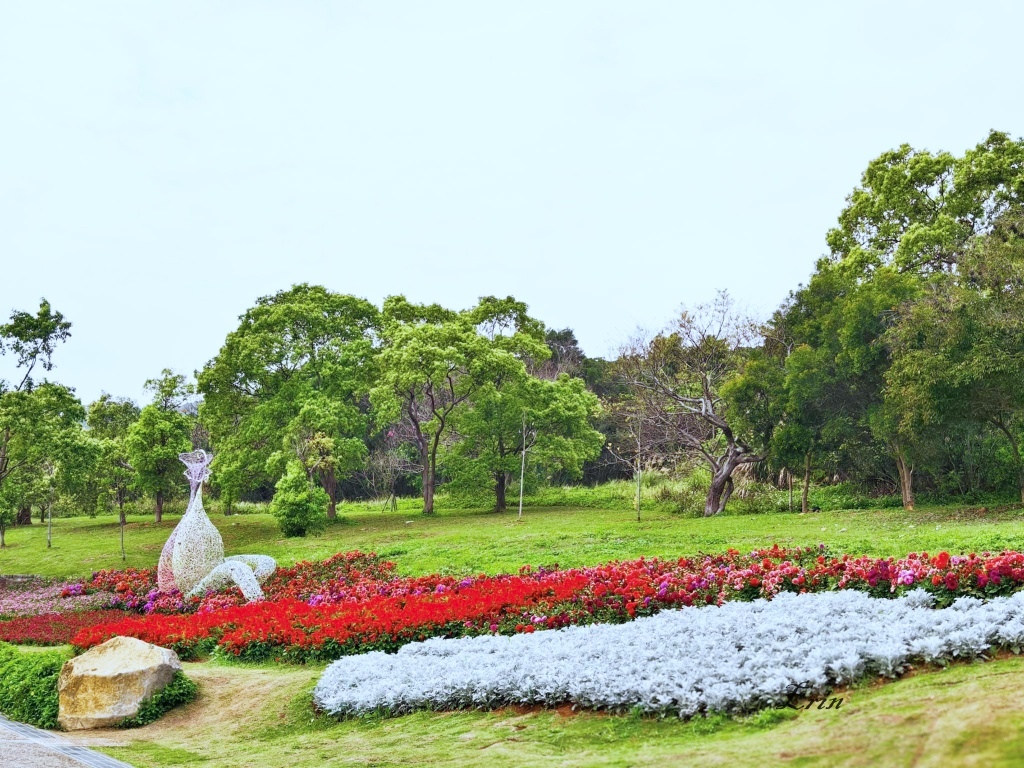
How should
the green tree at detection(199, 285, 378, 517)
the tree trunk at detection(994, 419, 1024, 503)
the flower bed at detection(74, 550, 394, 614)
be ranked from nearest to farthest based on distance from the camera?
the flower bed at detection(74, 550, 394, 614)
the tree trunk at detection(994, 419, 1024, 503)
the green tree at detection(199, 285, 378, 517)

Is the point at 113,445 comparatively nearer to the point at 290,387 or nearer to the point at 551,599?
the point at 290,387

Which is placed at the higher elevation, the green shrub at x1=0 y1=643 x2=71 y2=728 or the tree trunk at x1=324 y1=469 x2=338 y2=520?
the tree trunk at x1=324 y1=469 x2=338 y2=520

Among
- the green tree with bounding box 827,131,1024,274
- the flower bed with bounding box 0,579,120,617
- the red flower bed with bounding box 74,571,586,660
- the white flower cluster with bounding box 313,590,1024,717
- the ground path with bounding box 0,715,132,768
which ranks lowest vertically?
the flower bed with bounding box 0,579,120,617

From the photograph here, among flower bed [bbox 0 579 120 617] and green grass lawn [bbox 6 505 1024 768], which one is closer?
green grass lawn [bbox 6 505 1024 768]

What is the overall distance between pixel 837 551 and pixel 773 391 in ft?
36.4

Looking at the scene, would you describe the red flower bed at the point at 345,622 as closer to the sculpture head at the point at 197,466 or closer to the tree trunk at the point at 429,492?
the sculpture head at the point at 197,466

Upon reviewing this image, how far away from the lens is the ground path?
6418 millimetres

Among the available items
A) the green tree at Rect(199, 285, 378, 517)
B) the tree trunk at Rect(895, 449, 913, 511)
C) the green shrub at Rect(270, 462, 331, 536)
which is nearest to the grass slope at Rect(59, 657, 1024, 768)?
the green shrub at Rect(270, 462, 331, 536)

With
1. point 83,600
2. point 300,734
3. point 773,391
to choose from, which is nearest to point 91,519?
point 83,600

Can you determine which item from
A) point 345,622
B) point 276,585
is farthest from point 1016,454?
point 276,585

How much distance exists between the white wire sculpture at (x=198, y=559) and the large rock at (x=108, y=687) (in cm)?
671

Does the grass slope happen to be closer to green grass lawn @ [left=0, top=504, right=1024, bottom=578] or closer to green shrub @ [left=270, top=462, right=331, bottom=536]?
green grass lawn @ [left=0, top=504, right=1024, bottom=578]

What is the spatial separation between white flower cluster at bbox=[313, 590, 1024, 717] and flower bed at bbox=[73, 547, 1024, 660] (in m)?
0.80

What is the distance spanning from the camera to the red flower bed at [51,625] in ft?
45.5
